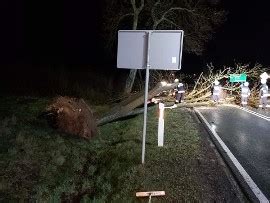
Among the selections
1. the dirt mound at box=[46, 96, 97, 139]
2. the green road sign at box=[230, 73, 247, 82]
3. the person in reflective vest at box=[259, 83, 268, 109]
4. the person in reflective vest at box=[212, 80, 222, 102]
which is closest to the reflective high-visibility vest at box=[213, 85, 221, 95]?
the person in reflective vest at box=[212, 80, 222, 102]

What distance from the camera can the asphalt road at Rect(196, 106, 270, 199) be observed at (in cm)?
879

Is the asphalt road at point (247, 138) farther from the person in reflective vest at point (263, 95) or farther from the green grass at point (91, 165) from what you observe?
the person in reflective vest at point (263, 95)

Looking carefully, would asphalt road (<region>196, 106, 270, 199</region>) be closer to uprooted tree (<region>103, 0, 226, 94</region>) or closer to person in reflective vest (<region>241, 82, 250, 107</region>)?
person in reflective vest (<region>241, 82, 250, 107</region>)

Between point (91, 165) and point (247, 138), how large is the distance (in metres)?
5.25

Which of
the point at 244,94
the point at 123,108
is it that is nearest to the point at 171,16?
the point at 244,94

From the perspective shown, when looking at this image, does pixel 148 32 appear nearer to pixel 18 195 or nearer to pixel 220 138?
pixel 18 195

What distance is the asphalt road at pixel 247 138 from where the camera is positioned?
879cm

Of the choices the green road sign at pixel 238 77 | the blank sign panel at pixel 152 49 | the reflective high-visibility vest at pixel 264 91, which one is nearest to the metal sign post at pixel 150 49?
the blank sign panel at pixel 152 49

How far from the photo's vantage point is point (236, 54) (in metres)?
62.5

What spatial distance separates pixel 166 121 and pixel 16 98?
6603 millimetres

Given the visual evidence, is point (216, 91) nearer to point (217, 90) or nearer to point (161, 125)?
point (217, 90)

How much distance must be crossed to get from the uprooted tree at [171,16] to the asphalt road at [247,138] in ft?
23.2

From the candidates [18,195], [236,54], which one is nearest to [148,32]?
[18,195]

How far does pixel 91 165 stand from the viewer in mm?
9328
